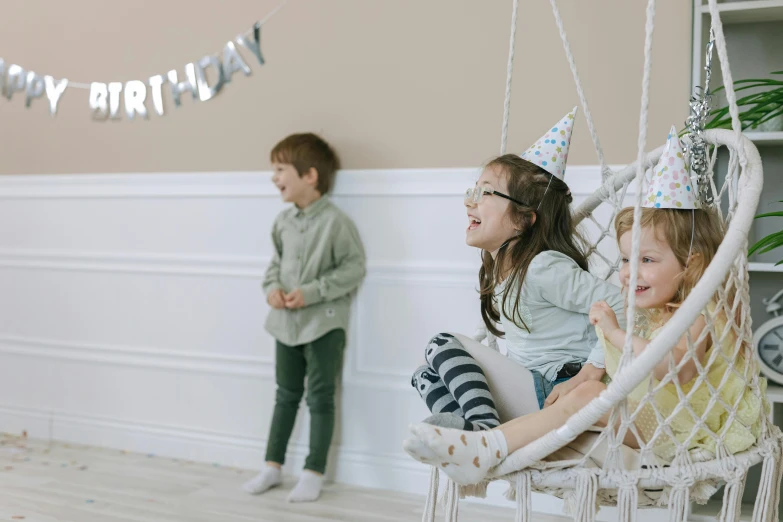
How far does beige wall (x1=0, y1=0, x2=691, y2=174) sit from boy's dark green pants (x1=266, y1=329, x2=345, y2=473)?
0.54 meters

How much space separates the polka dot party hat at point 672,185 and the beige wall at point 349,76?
0.71 m

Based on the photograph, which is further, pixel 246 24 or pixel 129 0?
pixel 129 0

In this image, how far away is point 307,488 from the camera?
2.16m

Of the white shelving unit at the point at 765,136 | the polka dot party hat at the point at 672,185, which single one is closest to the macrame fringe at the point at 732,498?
the polka dot party hat at the point at 672,185

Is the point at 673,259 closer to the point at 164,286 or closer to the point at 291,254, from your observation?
the point at 291,254

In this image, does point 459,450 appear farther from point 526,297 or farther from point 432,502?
point 526,297

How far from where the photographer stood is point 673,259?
1.28 m

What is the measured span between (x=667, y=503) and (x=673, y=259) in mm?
376

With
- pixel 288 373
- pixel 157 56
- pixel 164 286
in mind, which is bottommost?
pixel 288 373

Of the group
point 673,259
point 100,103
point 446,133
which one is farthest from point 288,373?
point 673,259

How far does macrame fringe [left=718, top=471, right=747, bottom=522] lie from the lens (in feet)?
3.82

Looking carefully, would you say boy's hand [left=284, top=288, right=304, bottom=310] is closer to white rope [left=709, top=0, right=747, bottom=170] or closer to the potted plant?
the potted plant

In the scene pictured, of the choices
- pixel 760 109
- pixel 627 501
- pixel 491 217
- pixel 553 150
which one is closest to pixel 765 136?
pixel 760 109

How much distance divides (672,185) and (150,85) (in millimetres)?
1673
